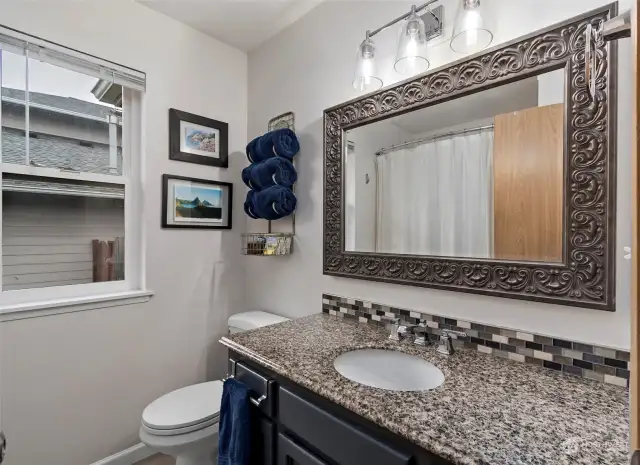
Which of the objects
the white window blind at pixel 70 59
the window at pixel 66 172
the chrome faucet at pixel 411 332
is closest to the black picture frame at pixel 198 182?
the window at pixel 66 172

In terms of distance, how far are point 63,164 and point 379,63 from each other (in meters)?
1.63

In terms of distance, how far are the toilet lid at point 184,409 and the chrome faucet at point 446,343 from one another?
1078 millimetres

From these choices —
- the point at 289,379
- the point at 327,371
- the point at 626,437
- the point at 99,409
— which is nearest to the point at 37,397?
the point at 99,409

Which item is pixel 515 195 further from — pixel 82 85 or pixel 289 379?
pixel 82 85

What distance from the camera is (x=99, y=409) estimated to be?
1690 mm

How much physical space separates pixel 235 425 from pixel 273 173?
3.93 feet

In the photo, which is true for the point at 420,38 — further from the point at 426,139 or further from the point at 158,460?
the point at 158,460

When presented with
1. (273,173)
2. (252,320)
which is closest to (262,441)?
(252,320)

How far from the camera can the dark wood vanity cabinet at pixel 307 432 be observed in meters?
0.77

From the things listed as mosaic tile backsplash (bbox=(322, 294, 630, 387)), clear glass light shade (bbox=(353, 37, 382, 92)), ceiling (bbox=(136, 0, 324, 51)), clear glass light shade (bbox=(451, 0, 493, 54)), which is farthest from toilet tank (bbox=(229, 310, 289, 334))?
ceiling (bbox=(136, 0, 324, 51))

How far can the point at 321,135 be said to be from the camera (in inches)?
69.4

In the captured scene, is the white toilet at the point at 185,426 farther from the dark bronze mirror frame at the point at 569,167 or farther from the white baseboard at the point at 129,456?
the dark bronze mirror frame at the point at 569,167

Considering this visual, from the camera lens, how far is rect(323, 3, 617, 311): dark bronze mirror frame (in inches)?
36.0

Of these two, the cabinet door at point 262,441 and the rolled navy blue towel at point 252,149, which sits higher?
the rolled navy blue towel at point 252,149
